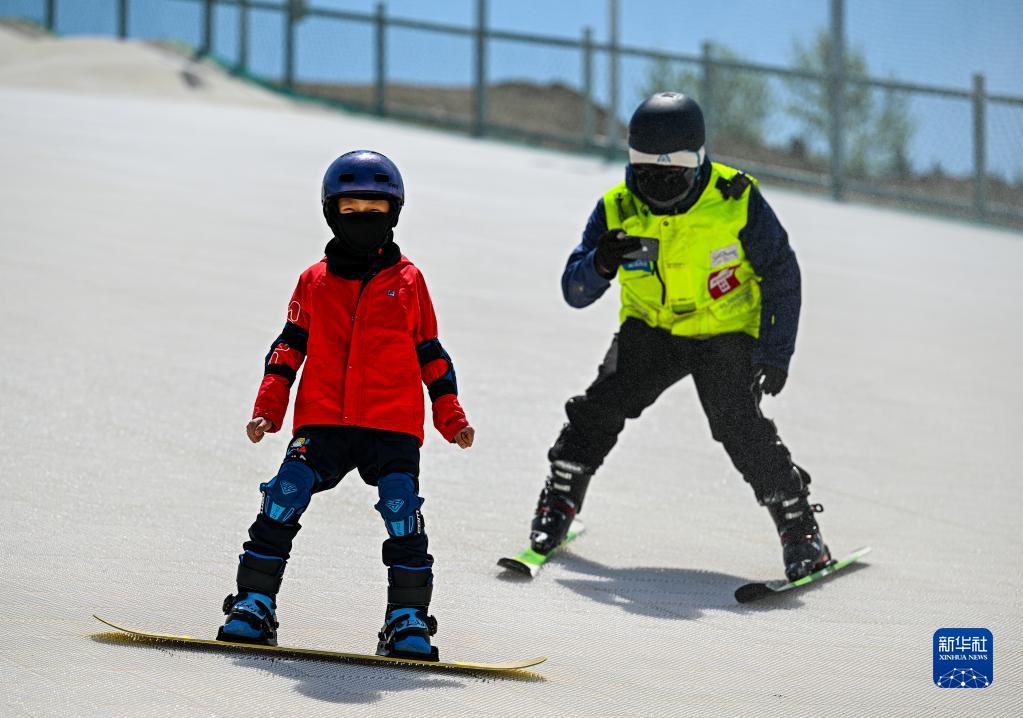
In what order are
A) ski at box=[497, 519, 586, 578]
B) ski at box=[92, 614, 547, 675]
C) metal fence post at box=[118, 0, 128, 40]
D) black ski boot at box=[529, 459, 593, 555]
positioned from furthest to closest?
metal fence post at box=[118, 0, 128, 40]
black ski boot at box=[529, 459, 593, 555]
ski at box=[497, 519, 586, 578]
ski at box=[92, 614, 547, 675]

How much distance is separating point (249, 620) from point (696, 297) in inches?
88.1

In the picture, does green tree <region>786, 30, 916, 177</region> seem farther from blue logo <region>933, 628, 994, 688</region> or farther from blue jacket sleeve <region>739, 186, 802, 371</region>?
blue logo <region>933, 628, 994, 688</region>

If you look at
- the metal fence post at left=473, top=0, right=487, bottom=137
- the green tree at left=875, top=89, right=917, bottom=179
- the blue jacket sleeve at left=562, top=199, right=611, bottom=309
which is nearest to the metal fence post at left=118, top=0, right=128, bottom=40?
the metal fence post at left=473, top=0, right=487, bottom=137

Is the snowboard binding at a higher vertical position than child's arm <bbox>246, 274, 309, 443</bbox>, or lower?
lower

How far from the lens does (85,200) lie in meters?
12.4

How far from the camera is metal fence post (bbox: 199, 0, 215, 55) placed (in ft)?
83.8

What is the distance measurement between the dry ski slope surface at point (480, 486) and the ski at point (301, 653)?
0.04m

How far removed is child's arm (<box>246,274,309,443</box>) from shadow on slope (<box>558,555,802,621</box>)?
4.96 feet

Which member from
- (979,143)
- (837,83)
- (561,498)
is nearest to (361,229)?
(561,498)

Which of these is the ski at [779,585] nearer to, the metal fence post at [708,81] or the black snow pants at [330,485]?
the black snow pants at [330,485]

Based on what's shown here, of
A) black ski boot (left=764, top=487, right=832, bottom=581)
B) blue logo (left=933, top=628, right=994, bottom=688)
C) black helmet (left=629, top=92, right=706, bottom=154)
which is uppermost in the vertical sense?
black helmet (left=629, top=92, right=706, bottom=154)

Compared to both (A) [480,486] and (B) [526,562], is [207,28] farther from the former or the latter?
(B) [526,562]

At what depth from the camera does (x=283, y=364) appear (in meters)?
4.41

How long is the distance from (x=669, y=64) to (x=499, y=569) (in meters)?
14.7
